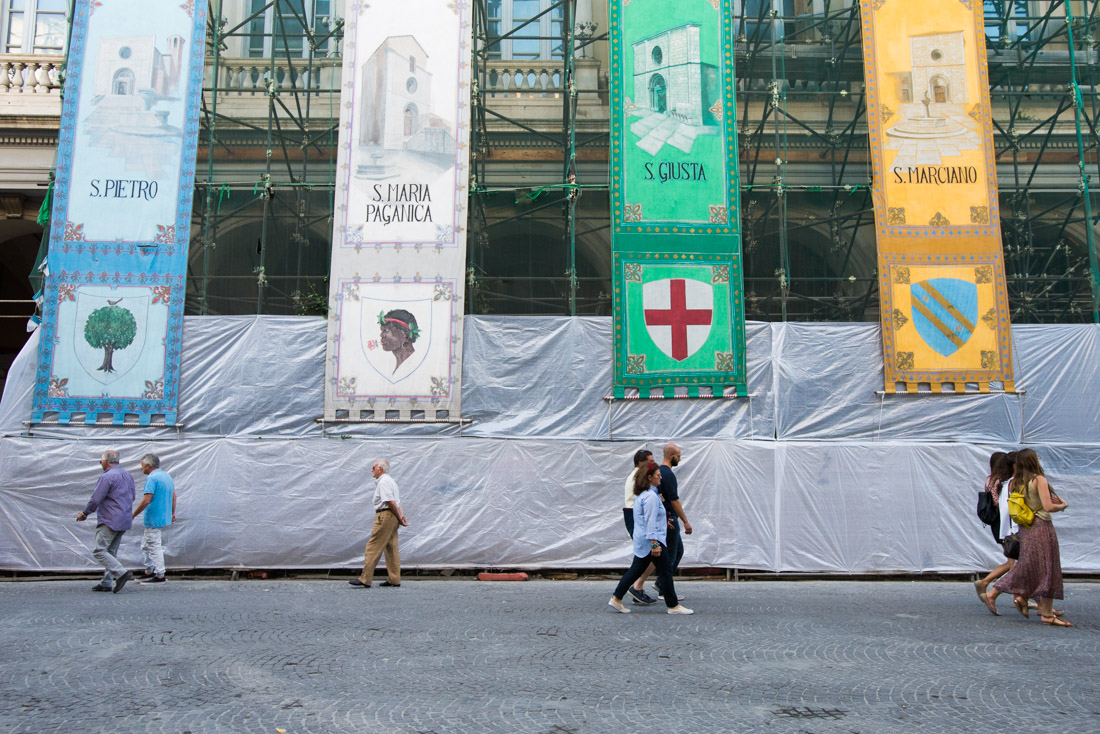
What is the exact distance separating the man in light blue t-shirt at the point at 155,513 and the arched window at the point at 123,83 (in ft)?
18.6

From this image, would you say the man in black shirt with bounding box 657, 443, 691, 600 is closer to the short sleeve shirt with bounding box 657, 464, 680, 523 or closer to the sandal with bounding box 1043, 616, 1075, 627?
the short sleeve shirt with bounding box 657, 464, 680, 523

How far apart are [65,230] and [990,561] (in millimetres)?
12835

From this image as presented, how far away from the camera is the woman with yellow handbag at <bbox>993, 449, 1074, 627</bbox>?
7.89m

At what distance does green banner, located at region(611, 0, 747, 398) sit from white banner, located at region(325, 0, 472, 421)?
2.19 meters

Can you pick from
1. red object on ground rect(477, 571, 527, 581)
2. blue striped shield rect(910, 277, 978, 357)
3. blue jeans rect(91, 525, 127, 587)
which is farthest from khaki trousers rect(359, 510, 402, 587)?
blue striped shield rect(910, 277, 978, 357)

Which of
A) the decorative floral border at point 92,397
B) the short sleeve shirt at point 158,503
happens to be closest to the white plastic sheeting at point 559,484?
the decorative floral border at point 92,397

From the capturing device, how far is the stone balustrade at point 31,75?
15500mm

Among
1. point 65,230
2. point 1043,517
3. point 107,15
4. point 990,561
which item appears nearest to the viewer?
point 1043,517

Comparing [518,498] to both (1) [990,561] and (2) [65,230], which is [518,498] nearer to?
(1) [990,561]

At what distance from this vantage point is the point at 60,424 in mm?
12367

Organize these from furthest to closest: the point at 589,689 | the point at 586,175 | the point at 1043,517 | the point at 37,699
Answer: the point at 586,175
the point at 1043,517
the point at 589,689
the point at 37,699

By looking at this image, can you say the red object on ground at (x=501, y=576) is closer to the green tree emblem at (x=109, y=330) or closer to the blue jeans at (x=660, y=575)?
the blue jeans at (x=660, y=575)

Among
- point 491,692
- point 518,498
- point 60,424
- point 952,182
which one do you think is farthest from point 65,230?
point 952,182

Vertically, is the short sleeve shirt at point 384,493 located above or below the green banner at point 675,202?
below
